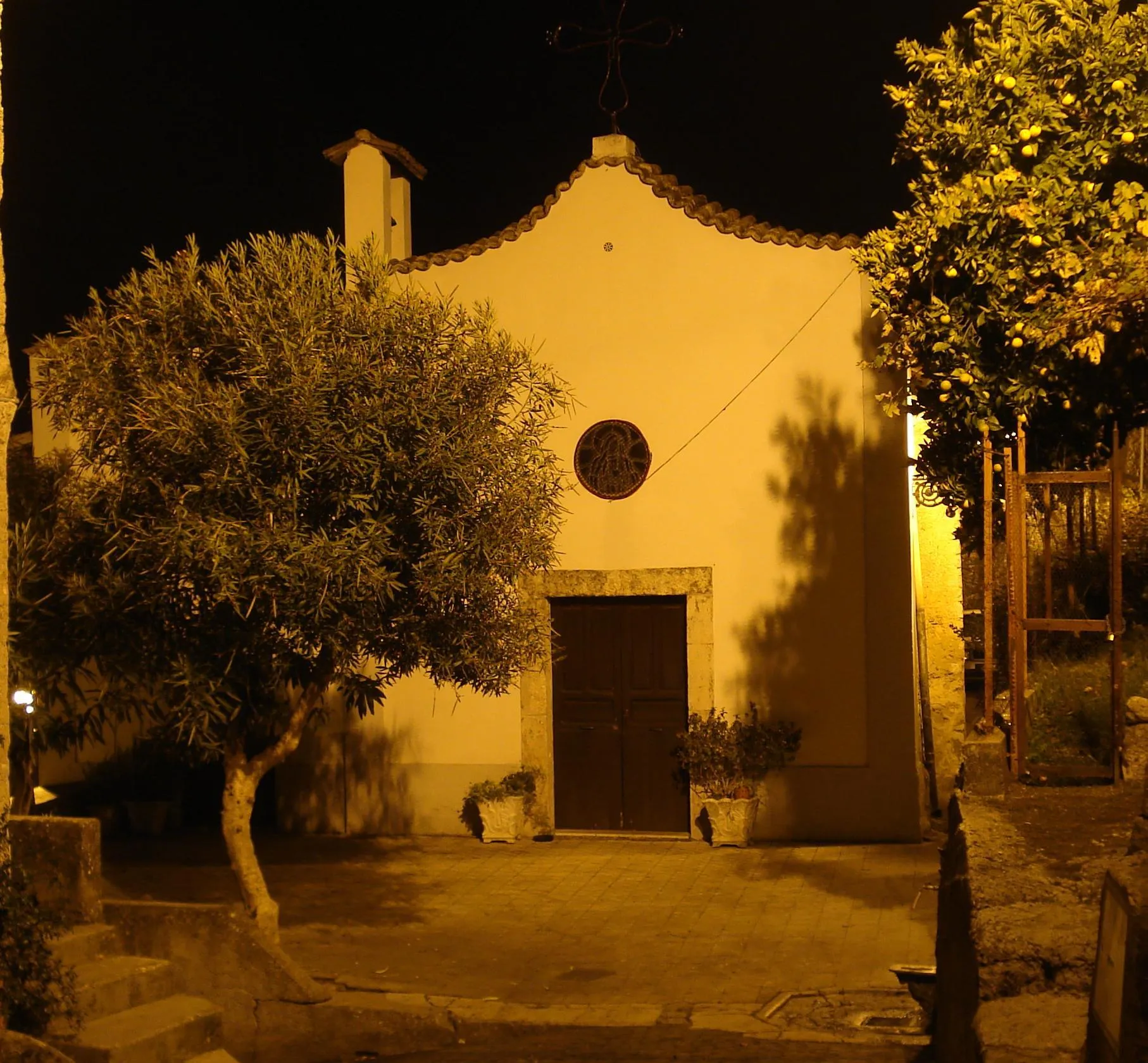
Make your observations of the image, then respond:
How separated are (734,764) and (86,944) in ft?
19.9

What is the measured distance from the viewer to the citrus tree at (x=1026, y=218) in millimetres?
6578

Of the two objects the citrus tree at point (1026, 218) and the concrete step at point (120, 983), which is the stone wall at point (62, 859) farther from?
the citrus tree at point (1026, 218)

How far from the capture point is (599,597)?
39.7 ft

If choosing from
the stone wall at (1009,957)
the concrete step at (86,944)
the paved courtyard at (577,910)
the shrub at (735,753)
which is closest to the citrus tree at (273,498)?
the concrete step at (86,944)

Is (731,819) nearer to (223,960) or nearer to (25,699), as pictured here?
(223,960)

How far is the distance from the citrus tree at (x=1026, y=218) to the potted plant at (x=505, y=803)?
5753 millimetres

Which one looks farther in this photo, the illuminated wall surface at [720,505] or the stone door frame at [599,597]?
the stone door frame at [599,597]

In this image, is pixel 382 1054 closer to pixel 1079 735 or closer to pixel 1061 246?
pixel 1079 735

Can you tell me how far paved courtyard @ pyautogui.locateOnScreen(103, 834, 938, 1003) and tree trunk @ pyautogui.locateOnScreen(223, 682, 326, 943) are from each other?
728mm

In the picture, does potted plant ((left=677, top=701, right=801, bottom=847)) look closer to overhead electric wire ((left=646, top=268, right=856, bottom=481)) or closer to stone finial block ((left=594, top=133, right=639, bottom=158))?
overhead electric wire ((left=646, top=268, right=856, bottom=481))

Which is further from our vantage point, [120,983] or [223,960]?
[223,960]

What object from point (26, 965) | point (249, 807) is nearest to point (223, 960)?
point (249, 807)

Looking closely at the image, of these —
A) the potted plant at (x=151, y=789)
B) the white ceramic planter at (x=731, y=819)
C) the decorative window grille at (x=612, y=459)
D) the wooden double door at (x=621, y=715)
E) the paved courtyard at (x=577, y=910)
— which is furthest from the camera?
the potted plant at (x=151, y=789)

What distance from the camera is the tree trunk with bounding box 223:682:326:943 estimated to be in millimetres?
7316
